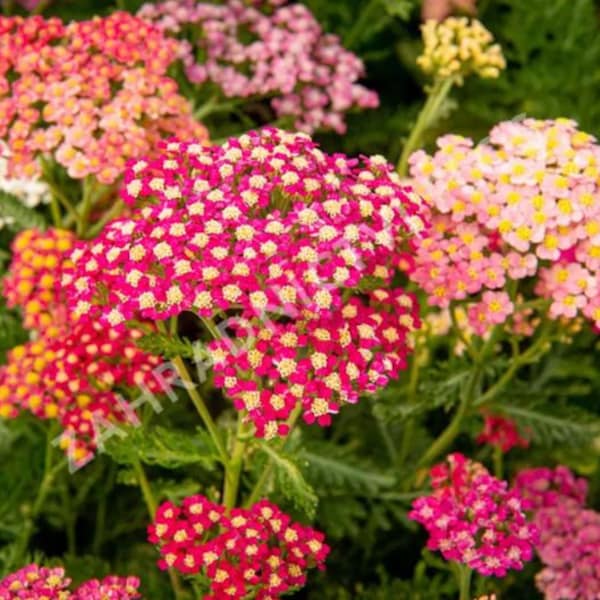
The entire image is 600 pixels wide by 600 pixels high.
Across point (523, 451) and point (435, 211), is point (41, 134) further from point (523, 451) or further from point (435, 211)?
point (523, 451)

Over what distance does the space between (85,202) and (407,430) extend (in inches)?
33.1

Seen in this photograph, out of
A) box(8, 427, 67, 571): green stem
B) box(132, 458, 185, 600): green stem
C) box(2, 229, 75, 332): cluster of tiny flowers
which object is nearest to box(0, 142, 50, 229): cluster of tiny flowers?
box(2, 229, 75, 332): cluster of tiny flowers

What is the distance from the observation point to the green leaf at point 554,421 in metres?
2.27

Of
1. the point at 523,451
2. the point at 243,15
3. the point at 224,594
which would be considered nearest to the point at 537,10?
the point at 243,15

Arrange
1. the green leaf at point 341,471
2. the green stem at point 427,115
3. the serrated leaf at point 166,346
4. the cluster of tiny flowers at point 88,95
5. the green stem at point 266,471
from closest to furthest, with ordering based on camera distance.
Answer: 1. the serrated leaf at point 166,346
2. the green stem at point 266,471
3. the cluster of tiny flowers at point 88,95
4. the green leaf at point 341,471
5. the green stem at point 427,115

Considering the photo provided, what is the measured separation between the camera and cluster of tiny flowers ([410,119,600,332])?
182 centimetres

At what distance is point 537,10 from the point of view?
2973 millimetres

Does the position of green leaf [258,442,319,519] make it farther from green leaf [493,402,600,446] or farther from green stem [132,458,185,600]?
green leaf [493,402,600,446]

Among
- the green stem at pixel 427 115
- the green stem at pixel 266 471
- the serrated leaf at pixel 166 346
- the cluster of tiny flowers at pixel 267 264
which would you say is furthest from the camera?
the green stem at pixel 427 115

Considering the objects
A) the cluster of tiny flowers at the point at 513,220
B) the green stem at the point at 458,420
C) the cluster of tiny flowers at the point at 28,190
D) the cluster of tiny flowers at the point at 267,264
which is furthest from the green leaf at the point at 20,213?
the green stem at the point at 458,420

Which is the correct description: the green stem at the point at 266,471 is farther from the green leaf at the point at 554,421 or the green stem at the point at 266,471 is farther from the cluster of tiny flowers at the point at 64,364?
the green leaf at the point at 554,421

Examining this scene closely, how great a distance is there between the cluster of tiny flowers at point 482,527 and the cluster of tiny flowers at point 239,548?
0.19 metres

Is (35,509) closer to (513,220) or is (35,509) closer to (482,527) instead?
(482,527)

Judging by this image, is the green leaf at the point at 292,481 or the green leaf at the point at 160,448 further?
the green leaf at the point at 160,448
